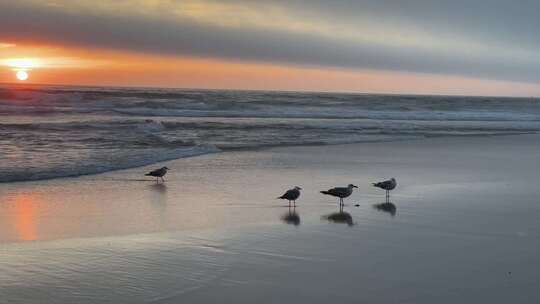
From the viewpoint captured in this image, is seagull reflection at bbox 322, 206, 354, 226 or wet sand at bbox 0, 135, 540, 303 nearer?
wet sand at bbox 0, 135, 540, 303

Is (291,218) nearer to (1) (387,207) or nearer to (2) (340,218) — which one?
(2) (340,218)

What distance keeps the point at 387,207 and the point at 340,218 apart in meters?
1.16

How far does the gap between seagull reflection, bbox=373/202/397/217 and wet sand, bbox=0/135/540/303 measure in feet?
0.10

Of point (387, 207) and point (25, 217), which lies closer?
point (25, 217)

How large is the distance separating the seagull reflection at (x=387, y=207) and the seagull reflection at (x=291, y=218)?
4.29 ft

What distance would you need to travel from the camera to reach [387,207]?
383 inches

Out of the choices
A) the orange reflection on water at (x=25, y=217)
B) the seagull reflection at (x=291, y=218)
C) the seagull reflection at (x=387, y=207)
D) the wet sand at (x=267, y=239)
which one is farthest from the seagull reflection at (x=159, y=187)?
the seagull reflection at (x=387, y=207)

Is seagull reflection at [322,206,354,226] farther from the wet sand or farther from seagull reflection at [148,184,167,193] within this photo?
seagull reflection at [148,184,167,193]

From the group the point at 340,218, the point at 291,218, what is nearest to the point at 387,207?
the point at 340,218

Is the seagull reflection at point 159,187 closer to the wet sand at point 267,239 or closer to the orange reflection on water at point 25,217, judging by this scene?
the wet sand at point 267,239

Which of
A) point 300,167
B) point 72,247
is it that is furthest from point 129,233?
point 300,167

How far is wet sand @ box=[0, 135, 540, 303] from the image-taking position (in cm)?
569

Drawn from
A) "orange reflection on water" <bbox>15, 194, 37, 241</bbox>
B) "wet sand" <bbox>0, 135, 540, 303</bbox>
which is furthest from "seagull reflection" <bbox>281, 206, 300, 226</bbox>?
"orange reflection on water" <bbox>15, 194, 37, 241</bbox>

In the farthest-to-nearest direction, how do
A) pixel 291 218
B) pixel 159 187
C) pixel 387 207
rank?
pixel 159 187, pixel 387 207, pixel 291 218
